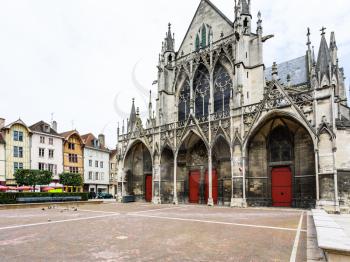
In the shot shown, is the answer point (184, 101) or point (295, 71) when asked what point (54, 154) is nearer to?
point (184, 101)

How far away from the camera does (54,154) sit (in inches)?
1577

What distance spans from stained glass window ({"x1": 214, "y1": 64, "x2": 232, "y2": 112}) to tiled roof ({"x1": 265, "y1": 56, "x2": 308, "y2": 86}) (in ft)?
19.6

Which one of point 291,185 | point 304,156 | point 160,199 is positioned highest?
point 304,156

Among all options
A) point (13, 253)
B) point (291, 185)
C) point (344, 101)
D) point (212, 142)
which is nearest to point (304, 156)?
point (291, 185)

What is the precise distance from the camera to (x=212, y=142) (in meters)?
20.8

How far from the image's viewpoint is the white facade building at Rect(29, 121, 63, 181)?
123 ft

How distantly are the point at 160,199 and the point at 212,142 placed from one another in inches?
271

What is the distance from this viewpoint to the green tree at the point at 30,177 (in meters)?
29.5

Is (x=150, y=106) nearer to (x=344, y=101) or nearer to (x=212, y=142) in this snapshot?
(x=212, y=142)

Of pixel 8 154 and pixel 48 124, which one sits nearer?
pixel 8 154

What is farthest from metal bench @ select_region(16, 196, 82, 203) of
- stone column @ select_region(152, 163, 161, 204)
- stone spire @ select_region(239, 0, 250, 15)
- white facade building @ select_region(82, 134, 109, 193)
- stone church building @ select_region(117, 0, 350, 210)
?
stone spire @ select_region(239, 0, 250, 15)

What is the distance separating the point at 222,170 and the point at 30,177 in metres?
20.0

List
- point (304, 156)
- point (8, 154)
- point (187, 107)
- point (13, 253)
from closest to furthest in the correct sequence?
point (13, 253) < point (304, 156) < point (187, 107) < point (8, 154)

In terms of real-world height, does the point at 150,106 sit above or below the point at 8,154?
above
